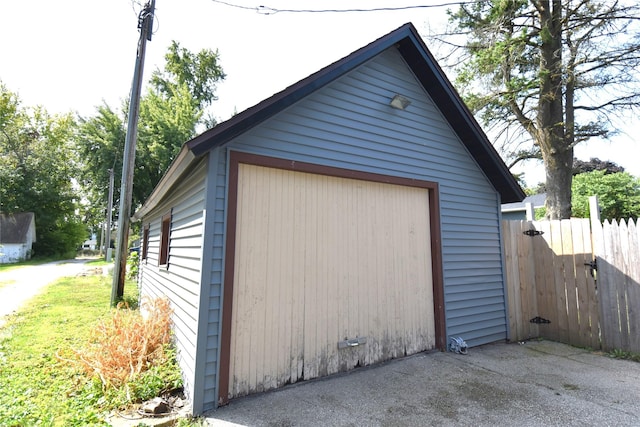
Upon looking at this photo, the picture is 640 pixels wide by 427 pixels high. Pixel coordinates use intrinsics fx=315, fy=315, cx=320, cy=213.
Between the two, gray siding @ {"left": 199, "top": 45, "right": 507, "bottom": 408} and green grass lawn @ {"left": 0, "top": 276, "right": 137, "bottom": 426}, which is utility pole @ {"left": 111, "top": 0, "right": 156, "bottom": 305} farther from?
gray siding @ {"left": 199, "top": 45, "right": 507, "bottom": 408}

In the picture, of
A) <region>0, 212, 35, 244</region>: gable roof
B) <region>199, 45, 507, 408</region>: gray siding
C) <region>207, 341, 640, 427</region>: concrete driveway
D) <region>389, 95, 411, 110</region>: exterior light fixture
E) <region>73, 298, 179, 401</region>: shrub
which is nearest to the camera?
<region>207, 341, 640, 427</region>: concrete driveway

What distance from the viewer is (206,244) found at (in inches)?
125

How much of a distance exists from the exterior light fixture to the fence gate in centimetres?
302

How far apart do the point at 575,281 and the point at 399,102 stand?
4044 millimetres

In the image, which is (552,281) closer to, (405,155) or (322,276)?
(405,155)

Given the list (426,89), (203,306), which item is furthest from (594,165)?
(203,306)

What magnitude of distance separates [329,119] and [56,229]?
126ft

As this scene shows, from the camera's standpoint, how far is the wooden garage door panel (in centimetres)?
345

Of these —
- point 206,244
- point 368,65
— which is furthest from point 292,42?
point 206,244

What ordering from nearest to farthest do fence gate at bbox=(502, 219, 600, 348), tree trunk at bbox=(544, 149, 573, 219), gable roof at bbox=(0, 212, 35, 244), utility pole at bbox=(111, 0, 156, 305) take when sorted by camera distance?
fence gate at bbox=(502, 219, 600, 348) → utility pole at bbox=(111, 0, 156, 305) → tree trunk at bbox=(544, 149, 573, 219) → gable roof at bbox=(0, 212, 35, 244)

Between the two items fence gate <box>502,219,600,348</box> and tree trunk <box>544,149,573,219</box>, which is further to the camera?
tree trunk <box>544,149,573,219</box>

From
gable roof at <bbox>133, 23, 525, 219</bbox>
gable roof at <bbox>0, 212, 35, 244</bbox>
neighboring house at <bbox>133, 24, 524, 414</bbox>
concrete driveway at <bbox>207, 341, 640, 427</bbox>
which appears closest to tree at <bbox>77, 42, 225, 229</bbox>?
gable roof at <bbox>0, 212, 35, 244</bbox>

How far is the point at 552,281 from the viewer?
5.39m

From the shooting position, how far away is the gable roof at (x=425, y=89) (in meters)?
3.23
